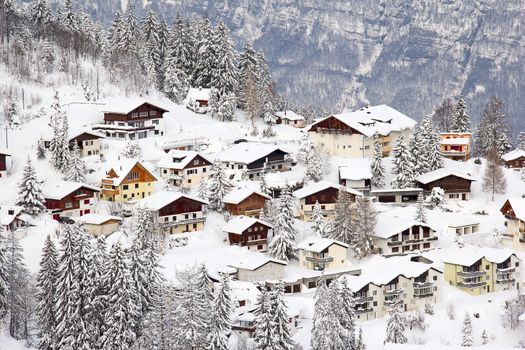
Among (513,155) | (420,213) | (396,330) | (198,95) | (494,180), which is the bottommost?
(396,330)

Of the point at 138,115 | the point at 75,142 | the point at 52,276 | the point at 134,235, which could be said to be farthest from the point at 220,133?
the point at 52,276

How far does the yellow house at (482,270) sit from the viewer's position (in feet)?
309

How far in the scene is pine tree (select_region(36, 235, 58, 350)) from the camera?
76750 millimetres

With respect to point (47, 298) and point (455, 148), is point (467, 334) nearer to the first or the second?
point (47, 298)

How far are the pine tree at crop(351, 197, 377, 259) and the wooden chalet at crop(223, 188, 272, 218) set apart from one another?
8.75 metres

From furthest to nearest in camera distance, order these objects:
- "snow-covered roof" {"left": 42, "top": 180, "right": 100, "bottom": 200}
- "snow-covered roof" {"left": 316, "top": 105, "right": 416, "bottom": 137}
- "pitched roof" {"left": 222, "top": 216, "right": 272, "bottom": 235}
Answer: "snow-covered roof" {"left": 316, "top": 105, "right": 416, "bottom": 137}, "snow-covered roof" {"left": 42, "top": 180, "right": 100, "bottom": 200}, "pitched roof" {"left": 222, "top": 216, "right": 272, "bottom": 235}

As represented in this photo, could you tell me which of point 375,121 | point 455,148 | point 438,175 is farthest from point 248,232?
point 455,148

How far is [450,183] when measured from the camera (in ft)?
362

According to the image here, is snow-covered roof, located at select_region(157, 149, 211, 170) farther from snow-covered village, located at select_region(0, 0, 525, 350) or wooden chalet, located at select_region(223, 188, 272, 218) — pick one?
wooden chalet, located at select_region(223, 188, 272, 218)

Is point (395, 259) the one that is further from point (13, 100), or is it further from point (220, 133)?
point (13, 100)

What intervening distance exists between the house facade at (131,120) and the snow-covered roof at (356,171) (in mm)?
19922

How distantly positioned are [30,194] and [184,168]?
646 inches

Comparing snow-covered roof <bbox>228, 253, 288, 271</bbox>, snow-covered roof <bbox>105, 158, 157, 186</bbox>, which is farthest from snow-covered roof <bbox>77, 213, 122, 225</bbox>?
snow-covered roof <bbox>228, 253, 288, 271</bbox>

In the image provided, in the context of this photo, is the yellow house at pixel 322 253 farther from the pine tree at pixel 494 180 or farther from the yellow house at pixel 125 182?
the pine tree at pixel 494 180
